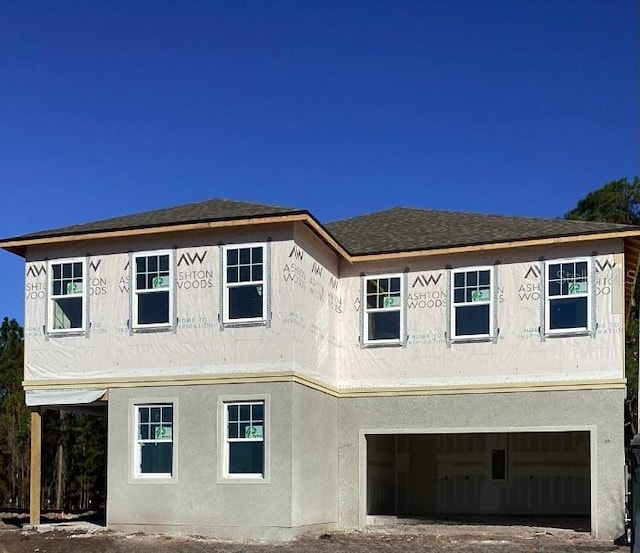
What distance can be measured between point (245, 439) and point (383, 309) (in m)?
4.62

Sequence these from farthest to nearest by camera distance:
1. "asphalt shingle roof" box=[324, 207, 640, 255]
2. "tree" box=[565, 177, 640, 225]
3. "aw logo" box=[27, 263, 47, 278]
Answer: "tree" box=[565, 177, 640, 225]
"aw logo" box=[27, 263, 47, 278]
"asphalt shingle roof" box=[324, 207, 640, 255]

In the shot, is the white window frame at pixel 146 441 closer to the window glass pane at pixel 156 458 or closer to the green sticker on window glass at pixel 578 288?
the window glass pane at pixel 156 458

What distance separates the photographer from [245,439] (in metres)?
19.0

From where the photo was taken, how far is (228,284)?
19531 mm

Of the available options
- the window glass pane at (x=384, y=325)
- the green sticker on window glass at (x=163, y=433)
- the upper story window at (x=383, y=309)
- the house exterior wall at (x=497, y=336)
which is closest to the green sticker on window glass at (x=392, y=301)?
the upper story window at (x=383, y=309)

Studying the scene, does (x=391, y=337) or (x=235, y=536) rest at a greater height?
(x=391, y=337)

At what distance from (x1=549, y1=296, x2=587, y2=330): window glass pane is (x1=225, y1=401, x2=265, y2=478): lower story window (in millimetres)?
6237

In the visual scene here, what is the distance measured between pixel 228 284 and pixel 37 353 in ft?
15.0

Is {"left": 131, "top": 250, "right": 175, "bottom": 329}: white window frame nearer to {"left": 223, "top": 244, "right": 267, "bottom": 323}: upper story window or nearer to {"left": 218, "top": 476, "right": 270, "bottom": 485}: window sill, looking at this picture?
{"left": 223, "top": 244, "right": 267, "bottom": 323}: upper story window

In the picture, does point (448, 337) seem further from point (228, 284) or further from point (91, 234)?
point (91, 234)

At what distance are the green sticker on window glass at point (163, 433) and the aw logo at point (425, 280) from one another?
19.8 feet

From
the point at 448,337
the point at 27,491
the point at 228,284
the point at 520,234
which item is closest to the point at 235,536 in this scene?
the point at 228,284

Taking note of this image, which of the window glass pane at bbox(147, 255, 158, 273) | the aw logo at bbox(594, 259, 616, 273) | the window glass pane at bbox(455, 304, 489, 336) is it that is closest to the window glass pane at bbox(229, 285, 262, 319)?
the window glass pane at bbox(147, 255, 158, 273)

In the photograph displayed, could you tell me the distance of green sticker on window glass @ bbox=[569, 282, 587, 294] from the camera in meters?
20.0
